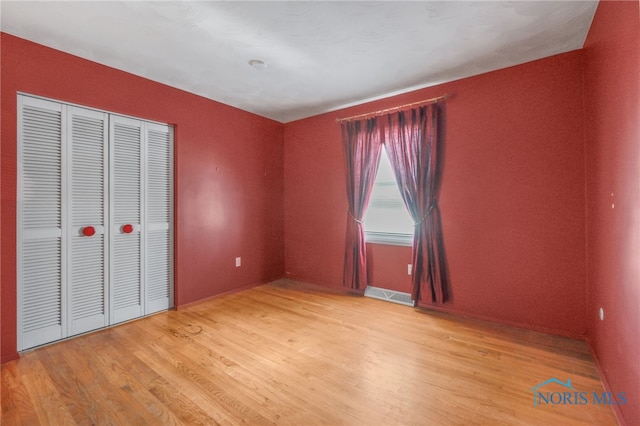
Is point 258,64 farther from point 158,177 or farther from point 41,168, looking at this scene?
point 41,168

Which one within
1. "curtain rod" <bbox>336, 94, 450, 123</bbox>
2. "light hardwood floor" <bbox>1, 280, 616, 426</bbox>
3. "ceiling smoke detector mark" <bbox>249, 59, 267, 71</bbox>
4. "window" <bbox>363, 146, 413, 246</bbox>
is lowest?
"light hardwood floor" <bbox>1, 280, 616, 426</bbox>

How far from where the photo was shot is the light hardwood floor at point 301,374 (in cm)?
156

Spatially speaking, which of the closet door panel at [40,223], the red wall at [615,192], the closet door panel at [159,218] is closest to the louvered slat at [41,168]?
the closet door panel at [40,223]

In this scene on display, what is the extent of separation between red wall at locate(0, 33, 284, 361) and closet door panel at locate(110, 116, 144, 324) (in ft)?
0.83

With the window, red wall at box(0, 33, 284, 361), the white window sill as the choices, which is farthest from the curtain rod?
the white window sill

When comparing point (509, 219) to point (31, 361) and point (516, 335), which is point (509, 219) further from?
point (31, 361)

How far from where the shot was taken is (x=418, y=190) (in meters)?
3.15

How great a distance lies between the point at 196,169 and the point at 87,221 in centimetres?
119

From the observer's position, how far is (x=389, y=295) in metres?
3.43

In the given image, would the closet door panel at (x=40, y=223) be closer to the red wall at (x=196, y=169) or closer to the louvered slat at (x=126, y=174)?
the red wall at (x=196, y=169)

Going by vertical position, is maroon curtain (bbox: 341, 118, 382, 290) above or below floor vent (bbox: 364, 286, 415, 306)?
above

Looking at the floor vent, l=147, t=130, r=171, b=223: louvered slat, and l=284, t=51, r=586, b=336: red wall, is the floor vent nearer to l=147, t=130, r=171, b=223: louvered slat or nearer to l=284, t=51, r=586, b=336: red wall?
l=284, t=51, r=586, b=336: red wall

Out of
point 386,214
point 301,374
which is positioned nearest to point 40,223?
point 301,374

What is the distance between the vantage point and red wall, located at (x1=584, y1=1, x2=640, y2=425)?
134 cm
